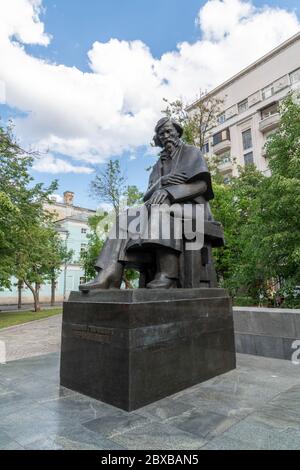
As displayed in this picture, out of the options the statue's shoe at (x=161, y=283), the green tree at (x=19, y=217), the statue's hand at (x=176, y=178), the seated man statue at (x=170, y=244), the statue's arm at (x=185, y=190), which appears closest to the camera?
the statue's shoe at (x=161, y=283)

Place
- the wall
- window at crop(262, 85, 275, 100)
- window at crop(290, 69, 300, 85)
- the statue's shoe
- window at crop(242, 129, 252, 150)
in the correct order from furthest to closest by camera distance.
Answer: window at crop(242, 129, 252, 150) → window at crop(262, 85, 275, 100) → window at crop(290, 69, 300, 85) → the wall → the statue's shoe

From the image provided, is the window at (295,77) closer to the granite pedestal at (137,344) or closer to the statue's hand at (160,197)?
the statue's hand at (160,197)

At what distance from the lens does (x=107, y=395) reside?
2.96 meters

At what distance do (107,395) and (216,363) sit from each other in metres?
1.63

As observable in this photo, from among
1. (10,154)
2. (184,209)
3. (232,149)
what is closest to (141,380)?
(184,209)

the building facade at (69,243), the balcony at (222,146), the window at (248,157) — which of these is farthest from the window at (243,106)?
the building facade at (69,243)

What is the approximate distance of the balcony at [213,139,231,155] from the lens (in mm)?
32812

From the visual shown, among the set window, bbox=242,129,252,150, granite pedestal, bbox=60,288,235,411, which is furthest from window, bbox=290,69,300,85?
granite pedestal, bbox=60,288,235,411

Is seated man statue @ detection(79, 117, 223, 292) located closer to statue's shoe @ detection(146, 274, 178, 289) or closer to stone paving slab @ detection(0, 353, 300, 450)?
statue's shoe @ detection(146, 274, 178, 289)

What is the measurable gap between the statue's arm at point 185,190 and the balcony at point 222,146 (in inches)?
1211

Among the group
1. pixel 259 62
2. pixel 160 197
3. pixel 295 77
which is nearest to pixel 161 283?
pixel 160 197

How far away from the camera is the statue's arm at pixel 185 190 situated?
4215 mm

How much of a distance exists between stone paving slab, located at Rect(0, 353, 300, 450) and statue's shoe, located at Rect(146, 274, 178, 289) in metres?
1.18

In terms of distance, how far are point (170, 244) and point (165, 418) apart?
191 centimetres
